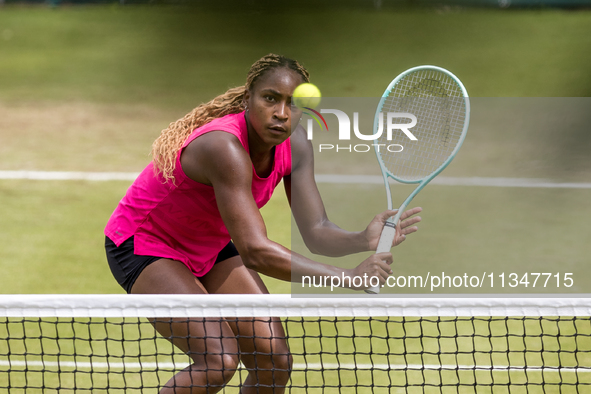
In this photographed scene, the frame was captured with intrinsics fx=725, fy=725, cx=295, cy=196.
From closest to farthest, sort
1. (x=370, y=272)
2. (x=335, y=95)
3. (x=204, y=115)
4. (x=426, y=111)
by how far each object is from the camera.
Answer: (x=370, y=272) → (x=204, y=115) → (x=426, y=111) → (x=335, y=95)

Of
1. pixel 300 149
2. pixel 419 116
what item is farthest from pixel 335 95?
pixel 300 149

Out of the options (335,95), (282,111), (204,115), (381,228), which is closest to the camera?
(282,111)

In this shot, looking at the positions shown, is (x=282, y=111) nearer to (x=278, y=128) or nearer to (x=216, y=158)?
(x=278, y=128)

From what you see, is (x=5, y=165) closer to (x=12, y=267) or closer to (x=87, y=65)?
(x=12, y=267)

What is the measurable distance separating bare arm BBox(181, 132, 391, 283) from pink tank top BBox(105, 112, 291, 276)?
7.1 inches

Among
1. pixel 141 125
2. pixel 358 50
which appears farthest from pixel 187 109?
pixel 358 50

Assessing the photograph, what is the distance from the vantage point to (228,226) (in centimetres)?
261

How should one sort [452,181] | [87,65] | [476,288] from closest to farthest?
[476,288] < [452,181] < [87,65]

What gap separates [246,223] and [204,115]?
23.5 inches

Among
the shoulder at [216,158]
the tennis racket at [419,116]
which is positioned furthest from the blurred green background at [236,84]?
the tennis racket at [419,116]

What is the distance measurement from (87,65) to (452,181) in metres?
8.20

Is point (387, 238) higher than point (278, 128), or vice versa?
point (278, 128)

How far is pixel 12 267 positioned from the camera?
5301mm

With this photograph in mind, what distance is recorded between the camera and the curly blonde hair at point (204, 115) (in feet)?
9.00
